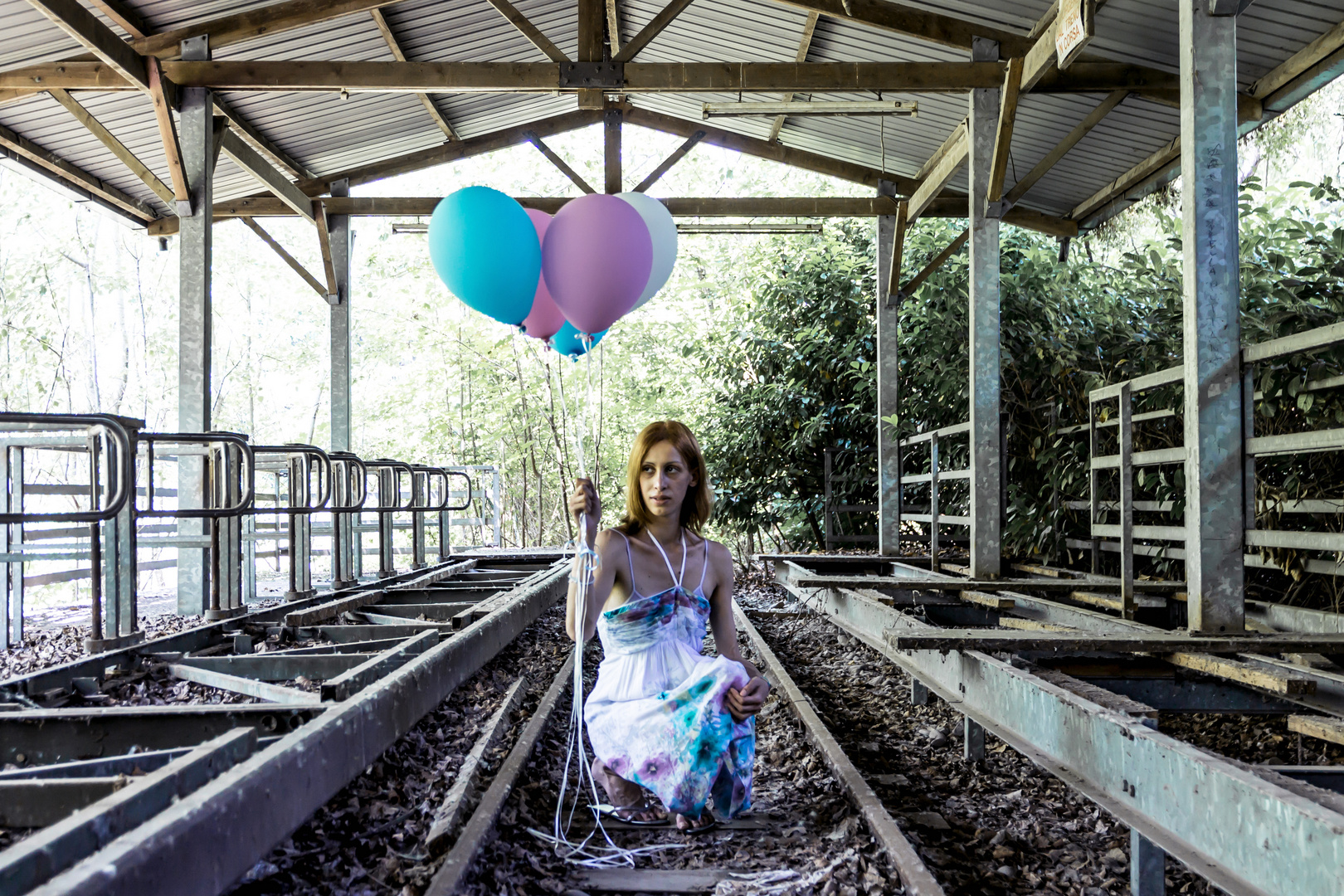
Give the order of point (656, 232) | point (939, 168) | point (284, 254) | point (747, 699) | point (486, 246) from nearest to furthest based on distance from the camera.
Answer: point (747, 699), point (486, 246), point (656, 232), point (939, 168), point (284, 254)

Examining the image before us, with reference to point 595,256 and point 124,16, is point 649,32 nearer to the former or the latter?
point 124,16

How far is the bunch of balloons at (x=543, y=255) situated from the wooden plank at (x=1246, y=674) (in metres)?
2.97

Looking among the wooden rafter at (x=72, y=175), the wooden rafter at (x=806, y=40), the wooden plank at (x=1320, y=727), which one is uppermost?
the wooden rafter at (x=806, y=40)

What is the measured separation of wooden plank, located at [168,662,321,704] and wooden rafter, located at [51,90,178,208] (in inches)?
215

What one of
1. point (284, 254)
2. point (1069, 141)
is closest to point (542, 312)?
point (1069, 141)

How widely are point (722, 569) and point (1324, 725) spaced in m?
1.98

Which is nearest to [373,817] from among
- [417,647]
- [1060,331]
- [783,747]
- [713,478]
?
[417,647]

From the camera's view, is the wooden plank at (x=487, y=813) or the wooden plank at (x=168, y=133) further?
the wooden plank at (x=168, y=133)

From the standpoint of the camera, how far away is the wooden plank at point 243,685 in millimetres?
3773

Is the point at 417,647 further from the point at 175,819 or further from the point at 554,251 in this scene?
the point at 175,819

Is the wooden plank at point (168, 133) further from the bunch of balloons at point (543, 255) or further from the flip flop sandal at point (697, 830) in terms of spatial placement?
the flip flop sandal at point (697, 830)

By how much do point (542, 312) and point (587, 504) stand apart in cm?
251

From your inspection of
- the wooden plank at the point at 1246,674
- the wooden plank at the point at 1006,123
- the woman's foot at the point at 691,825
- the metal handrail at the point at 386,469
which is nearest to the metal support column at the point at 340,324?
the metal handrail at the point at 386,469

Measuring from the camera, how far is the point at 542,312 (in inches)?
215
